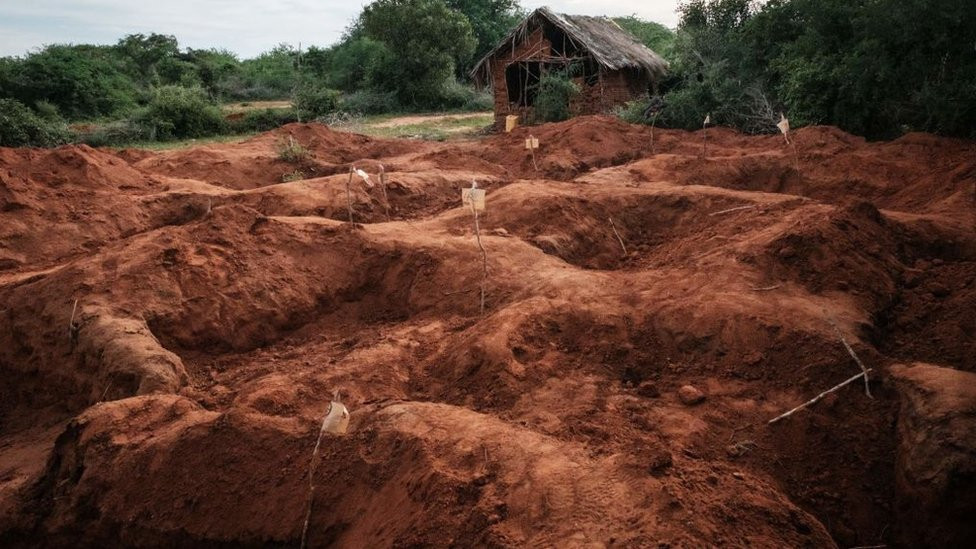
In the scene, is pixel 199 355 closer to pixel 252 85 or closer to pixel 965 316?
pixel 965 316

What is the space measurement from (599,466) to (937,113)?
8652 millimetres

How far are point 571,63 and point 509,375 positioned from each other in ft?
50.2

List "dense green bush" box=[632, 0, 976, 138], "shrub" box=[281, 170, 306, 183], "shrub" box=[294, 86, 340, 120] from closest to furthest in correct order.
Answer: "dense green bush" box=[632, 0, 976, 138]
"shrub" box=[281, 170, 306, 183]
"shrub" box=[294, 86, 340, 120]

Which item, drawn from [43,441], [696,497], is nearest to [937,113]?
[696,497]

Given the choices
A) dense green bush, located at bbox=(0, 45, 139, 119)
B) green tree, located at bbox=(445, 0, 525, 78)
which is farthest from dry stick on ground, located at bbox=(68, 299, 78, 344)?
green tree, located at bbox=(445, 0, 525, 78)

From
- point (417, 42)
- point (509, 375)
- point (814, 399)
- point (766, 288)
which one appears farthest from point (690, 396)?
point (417, 42)

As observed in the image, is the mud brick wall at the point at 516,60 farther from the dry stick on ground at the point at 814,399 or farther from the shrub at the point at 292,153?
the dry stick on ground at the point at 814,399

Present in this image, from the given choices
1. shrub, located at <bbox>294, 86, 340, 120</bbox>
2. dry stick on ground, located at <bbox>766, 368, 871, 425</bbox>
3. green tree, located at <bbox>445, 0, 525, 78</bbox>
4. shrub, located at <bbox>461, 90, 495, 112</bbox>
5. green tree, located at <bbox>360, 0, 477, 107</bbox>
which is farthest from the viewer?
green tree, located at <bbox>445, 0, 525, 78</bbox>

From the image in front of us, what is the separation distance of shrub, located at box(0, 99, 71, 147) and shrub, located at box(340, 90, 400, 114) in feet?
28.9

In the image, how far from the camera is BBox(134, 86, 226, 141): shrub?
17500 millimetres

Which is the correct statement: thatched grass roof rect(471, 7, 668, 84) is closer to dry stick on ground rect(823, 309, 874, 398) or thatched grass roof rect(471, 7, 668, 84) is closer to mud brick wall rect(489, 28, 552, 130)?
mud brick wall rect(489, 28, 552, 130)

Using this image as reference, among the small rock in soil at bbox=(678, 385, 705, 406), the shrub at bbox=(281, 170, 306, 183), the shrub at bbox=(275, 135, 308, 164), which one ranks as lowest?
the small rock in soil at bbox=(678, 385, 705, 406)

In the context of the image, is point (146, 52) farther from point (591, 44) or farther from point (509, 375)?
point (509, 375)

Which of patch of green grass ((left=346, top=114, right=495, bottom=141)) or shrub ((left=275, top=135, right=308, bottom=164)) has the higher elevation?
shrub ((left=275, top=135, right=308, bottom=164))
